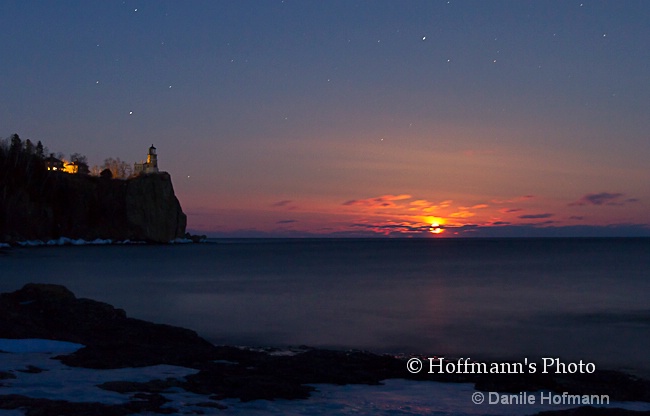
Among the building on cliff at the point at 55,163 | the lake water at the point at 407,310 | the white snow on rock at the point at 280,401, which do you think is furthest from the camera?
the building on cliff at the point at 55,163

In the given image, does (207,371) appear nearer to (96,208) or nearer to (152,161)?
(96,208)

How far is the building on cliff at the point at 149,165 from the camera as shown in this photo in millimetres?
179250

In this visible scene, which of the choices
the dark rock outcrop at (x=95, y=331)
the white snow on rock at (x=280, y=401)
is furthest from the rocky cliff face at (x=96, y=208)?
the white snow on rock at (x=280, y=401)

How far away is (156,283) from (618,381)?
41367 millimetres

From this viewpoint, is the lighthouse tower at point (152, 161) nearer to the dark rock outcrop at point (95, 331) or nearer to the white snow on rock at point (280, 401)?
the dark rock outcrop at point (95, 331)

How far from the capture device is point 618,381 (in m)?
11.7

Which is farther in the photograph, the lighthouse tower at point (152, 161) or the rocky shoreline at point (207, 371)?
the lighthouse tower at point (152, 161)

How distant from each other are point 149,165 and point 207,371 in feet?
583

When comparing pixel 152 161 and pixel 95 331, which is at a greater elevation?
pixel 152 161

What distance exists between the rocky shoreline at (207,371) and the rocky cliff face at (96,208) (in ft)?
412

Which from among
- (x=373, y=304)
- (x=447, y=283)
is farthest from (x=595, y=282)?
(x=373, y=304)

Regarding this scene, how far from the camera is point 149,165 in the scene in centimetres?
18050

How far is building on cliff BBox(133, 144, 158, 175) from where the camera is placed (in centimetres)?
17925

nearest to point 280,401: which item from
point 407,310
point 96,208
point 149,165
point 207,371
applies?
point 207,371
